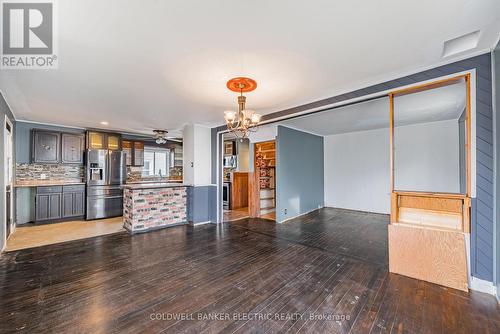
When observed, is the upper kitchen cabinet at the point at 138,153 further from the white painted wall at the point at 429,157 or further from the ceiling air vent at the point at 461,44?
the white painted wall at the point at 429,157

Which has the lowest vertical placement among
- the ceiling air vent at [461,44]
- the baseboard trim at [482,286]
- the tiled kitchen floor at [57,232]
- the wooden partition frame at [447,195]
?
the tiled kitchen floor at [57,232]

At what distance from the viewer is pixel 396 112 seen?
445 centimetres

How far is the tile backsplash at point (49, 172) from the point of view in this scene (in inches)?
204

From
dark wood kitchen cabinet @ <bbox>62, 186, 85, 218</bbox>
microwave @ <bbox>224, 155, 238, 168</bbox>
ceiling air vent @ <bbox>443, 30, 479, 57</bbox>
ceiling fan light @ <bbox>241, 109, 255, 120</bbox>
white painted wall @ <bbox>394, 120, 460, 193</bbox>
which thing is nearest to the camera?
ceiling air vent @ <bbox>443, 30, 479, 57</bbox>

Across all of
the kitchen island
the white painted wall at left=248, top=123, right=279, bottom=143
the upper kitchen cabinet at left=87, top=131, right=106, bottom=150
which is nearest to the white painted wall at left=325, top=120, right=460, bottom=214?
the white painted wall at left=248, top=123, right=279, bottom=143

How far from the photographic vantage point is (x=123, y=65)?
2.36 m

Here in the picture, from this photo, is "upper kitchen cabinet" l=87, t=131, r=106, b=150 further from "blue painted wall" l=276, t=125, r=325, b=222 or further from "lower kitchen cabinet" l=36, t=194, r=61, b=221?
"blue painted wall" l=276, t=125, r=325, b=222

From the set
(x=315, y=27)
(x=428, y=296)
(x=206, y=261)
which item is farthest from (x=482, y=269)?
(x=206, y=261)

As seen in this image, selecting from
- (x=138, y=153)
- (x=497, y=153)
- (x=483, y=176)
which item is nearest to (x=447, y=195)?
(x=483, y=176)

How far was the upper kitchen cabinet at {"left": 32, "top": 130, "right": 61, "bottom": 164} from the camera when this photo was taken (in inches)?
201

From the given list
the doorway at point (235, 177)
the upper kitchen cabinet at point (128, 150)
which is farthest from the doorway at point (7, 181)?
the doorway at point (235, 177)

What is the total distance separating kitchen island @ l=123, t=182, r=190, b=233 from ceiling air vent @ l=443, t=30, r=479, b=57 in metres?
5.10

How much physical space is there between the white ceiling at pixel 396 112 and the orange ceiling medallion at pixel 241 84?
174 cm

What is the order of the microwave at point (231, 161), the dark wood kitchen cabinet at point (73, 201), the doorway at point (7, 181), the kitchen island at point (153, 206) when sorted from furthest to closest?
the microwave at point (231, 161) < the dark wood kitchen cabinet at point (73, 201) < the kitchen island at point (153, 206) < the doorway at point (7, 181)
